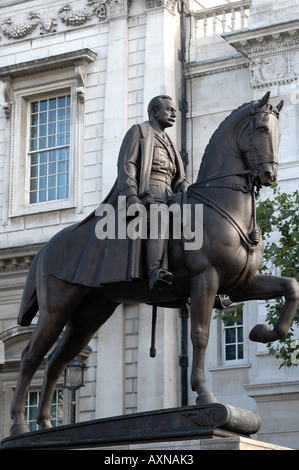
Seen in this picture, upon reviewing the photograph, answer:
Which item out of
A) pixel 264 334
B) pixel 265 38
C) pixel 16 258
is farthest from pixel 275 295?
pixel 16 258

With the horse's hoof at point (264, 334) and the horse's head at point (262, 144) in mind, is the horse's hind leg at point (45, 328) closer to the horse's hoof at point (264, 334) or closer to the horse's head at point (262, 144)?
the horse's hoof at point (264, 334)

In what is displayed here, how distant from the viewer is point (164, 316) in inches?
907

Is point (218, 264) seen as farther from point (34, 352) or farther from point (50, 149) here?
point (50, 149)

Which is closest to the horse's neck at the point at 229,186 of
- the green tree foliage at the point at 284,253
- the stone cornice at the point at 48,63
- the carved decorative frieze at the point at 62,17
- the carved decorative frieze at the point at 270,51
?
the green tree foliage at the point at 284,253

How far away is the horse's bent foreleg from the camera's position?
10211mm

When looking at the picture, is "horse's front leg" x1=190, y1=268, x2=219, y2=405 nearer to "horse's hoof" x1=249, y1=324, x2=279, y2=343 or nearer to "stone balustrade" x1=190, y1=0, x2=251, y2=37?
"horse's hoof" x1=249, y1=324, x2=279, y2=343

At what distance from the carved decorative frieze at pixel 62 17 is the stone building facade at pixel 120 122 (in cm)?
3

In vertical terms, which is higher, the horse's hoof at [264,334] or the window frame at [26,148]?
the window frame at [26,148]

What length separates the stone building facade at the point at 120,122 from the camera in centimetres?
2300

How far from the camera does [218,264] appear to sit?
10164 mm

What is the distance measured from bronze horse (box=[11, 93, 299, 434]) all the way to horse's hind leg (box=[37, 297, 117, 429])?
0.07m

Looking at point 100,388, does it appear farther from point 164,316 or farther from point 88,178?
point 88,178

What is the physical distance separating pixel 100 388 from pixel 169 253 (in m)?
13.4
